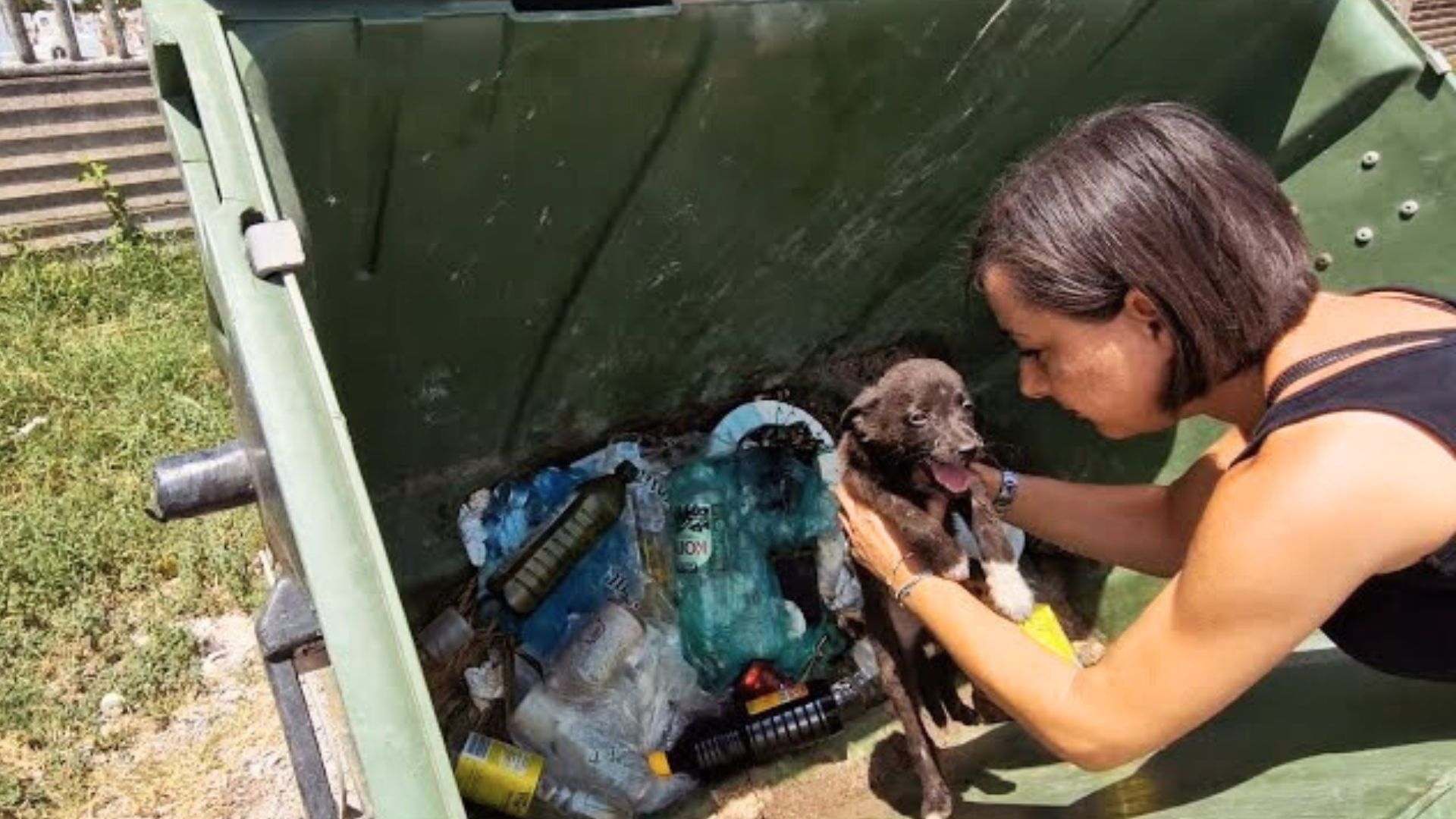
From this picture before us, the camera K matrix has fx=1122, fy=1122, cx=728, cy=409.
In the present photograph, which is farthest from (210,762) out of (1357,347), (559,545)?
(1357,347)

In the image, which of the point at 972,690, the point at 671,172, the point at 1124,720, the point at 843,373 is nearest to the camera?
the point at 1124,720

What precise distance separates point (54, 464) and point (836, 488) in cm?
261

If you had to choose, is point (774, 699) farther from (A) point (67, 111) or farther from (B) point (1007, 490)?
(A) point (67, 111)

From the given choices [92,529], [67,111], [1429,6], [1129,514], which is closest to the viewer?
[1129,514]

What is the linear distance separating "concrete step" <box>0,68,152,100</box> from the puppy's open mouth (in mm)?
3921

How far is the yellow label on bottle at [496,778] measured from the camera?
2.56 metres

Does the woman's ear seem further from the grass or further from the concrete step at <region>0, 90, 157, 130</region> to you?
the concrete step at <region>0, 90, 157, 130</region>

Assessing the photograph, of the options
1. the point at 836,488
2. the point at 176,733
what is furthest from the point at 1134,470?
the point at 176,733

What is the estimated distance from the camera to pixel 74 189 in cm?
505

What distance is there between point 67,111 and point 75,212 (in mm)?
444

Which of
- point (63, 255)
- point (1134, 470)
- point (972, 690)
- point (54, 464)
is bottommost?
point (972, 690)

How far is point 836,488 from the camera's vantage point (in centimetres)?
283

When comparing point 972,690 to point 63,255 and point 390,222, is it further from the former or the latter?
point 63,255

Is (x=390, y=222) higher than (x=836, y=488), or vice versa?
(x=390, y=222)
